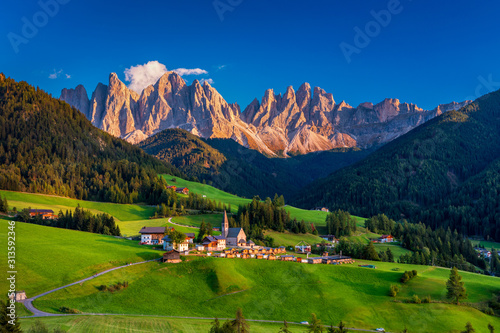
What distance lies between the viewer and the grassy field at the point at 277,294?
65250 millimetres

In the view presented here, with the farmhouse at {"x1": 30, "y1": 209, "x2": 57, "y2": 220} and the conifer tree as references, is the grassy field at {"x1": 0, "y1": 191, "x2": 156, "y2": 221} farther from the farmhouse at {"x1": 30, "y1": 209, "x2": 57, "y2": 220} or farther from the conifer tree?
the conifer tree

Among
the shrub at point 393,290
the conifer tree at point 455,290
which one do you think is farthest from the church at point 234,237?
the conifer tree at point 455,290

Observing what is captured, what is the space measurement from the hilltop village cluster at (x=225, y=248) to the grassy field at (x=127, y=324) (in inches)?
1087

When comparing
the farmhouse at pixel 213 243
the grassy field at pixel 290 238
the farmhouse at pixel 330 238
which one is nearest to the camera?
the farmhouse at pixel 213 243

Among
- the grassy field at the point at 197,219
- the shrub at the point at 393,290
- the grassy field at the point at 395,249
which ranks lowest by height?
the shrub at the point at 393,290

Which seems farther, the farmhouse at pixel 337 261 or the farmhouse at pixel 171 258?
the farmhouse at pixel 337 261

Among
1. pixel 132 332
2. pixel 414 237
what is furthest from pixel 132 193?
pixel 132 332

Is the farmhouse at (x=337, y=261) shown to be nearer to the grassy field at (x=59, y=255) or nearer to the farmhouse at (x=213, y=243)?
the farmhouse at (x=213, y=243)

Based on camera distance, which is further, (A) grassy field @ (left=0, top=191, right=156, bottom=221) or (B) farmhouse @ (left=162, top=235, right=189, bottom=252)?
(A) grassy field @ (left=0, top=191, right=156, bottom=221)

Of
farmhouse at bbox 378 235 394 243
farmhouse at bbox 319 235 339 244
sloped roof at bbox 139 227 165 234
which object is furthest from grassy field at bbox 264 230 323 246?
sloped roof at bbox 139 227 165 234

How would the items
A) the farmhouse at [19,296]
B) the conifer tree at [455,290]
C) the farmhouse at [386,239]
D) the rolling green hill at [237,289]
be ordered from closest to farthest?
the farmhouse at [19,296] < the rolling green hill at [237,289] < the conifer tree at [455,290] < the farmhouse at [386,239]

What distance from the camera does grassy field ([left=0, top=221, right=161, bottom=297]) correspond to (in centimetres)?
7006

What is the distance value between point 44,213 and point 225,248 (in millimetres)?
63634

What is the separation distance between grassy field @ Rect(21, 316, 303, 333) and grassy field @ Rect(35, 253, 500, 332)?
17.5ft
